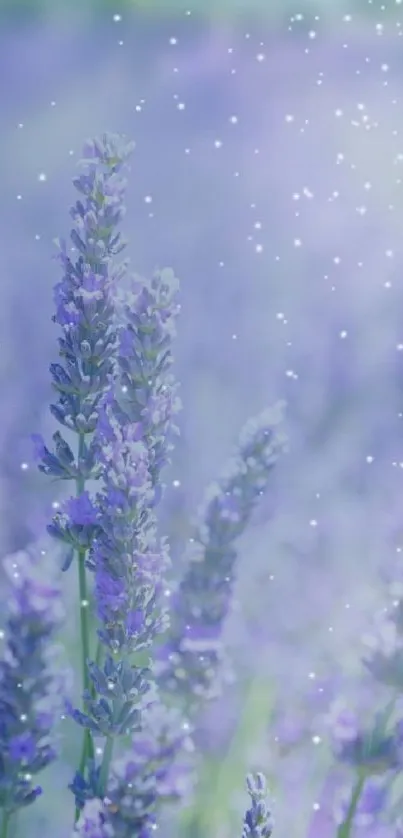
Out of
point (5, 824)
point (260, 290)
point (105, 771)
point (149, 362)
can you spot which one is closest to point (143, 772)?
point (105, 771)

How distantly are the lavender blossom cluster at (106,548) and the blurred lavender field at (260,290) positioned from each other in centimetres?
5

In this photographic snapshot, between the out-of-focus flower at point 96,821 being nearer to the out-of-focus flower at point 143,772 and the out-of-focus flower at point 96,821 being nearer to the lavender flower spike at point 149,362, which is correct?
the out-of-focus flower at point 143,772

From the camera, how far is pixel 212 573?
1033mm

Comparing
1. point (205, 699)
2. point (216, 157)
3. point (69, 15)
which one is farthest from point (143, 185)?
point (205, 699)

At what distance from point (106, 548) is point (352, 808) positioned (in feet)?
1.32

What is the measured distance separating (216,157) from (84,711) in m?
0.59

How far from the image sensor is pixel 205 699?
105 cm

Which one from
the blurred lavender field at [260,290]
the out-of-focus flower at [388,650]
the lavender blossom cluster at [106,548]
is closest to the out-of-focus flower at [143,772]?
the lavender blossom cluster at [106,548]

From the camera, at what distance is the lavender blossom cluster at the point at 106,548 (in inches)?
36.9

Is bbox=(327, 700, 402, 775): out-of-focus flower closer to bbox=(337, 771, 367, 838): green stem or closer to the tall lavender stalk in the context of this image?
bbox=(337, 771, 367, 838): green stem

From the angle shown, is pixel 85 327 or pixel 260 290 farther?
pixel 260 290

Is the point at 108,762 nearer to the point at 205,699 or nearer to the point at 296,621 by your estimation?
the point at 205,699

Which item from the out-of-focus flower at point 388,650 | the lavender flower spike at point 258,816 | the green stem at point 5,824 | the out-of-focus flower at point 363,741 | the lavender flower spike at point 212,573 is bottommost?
the lavender flower spike at point 258,816

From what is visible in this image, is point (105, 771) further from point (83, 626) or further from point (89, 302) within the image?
point (89, 302)
